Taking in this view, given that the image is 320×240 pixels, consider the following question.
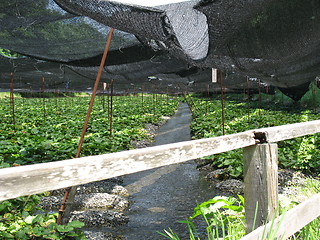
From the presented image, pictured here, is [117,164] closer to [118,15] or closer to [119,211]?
[118,15]

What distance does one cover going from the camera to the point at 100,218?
3256 millimetres

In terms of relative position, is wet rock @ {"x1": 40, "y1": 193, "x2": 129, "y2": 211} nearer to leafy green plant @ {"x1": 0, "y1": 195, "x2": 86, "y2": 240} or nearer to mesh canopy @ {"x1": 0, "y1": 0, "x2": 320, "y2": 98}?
leafy green plant @ {"x1": 0, "y1": 195, "x2": 86, "y2": 240}

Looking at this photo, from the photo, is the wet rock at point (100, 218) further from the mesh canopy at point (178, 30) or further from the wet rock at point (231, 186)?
the mesh canopy at point (178, 30)

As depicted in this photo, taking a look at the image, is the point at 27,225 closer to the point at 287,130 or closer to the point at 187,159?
the point at 187,159

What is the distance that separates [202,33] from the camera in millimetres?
3582

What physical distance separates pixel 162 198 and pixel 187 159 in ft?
8.95

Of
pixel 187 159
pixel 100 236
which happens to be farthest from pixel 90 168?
pixel 100 236

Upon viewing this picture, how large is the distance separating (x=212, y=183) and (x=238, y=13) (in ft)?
7.81

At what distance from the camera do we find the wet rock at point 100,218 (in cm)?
321

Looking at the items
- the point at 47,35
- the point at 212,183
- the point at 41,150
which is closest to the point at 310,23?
the point at 212,183

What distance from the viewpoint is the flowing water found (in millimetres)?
3191

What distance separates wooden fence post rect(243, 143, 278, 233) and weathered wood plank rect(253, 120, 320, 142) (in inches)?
2.6

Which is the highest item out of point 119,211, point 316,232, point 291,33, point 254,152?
point 291,33

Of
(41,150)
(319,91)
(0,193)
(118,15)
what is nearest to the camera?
(0,193)
